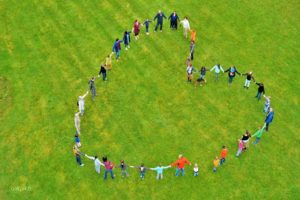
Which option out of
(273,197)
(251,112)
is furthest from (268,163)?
(251,112)

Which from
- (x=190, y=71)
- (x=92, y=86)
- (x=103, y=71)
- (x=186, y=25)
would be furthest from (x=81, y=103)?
(x=186, y=25)

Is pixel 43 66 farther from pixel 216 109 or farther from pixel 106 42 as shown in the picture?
pixel 216 109

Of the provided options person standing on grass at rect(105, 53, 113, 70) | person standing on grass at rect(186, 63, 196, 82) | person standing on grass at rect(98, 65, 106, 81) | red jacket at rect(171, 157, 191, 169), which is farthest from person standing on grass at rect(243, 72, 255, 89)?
person standing on grass at rect(98, 65, 106, 81)

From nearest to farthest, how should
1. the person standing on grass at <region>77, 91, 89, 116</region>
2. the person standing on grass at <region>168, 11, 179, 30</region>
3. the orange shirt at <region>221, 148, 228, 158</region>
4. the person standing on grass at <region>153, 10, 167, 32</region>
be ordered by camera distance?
the orange shirt at <region>221, 148, 228, 158</region> < the person standing on grass at <region>77, 91, 89, 116</region> < the person standing on grass at <region>153, 10, 167, 32</region> < the person standing on grass at <region>168, 11, 179, 30</region>

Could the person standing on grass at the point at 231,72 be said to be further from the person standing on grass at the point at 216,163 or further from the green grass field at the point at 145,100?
the person standing on grass at the point at 216,163

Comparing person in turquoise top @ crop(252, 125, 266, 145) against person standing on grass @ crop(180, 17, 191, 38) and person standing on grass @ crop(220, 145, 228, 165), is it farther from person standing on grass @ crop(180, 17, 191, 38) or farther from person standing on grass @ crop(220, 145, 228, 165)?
person standing on grass @ crop(180, 17, 191, 38)

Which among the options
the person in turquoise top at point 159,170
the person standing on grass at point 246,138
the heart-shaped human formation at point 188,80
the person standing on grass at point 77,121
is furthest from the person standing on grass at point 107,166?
the person standing on grass at point 246,138

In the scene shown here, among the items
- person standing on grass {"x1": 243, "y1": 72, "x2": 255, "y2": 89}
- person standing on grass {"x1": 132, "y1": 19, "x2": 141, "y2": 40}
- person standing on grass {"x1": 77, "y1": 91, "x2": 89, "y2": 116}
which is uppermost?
person standing on grass {"x1": 132, "y1": 19, "x2": 141, "y2": 40}

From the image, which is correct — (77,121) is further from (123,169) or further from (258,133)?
(258,133)
